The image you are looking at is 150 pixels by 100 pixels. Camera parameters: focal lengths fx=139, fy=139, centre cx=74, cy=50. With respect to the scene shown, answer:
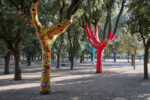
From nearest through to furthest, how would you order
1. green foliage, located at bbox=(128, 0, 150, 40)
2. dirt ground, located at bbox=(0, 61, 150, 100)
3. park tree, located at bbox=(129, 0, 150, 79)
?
dirt ground, located at bbox=(0, 61, 150, 100), green foliage, located at bbox=(128, 0, 150, 40), park tree, located at bbox=(129, 0, 150, 79)

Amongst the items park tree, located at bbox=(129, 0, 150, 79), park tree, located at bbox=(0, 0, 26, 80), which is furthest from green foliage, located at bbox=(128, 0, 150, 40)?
park tree, located at bbox=(0, 0, 26, 80)

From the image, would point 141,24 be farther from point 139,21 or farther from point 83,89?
point 83,89

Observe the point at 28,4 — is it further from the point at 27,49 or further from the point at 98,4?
the point at 27,49

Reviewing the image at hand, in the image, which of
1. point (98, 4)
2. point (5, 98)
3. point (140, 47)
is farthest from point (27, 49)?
point (5, 98)

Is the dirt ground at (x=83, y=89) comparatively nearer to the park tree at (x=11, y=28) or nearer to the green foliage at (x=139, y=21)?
the park tree at (x=11, y=28)

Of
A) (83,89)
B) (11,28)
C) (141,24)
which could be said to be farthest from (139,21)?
(11,28)

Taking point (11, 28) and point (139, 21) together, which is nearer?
point (139, 21)

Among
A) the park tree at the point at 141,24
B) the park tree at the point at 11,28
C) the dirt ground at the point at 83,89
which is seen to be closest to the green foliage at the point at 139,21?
the park tree at the point at 141,24

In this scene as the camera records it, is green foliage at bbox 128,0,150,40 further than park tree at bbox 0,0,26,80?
No

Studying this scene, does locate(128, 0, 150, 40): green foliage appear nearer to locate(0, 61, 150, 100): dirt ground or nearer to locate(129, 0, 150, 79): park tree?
locate(129, 0, 150, 79): park tree

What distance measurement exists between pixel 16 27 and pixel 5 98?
697 centimetres

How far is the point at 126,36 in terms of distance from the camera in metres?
18.5

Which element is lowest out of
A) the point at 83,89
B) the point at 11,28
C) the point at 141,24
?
the point at 83,89

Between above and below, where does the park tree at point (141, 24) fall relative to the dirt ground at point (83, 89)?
above
